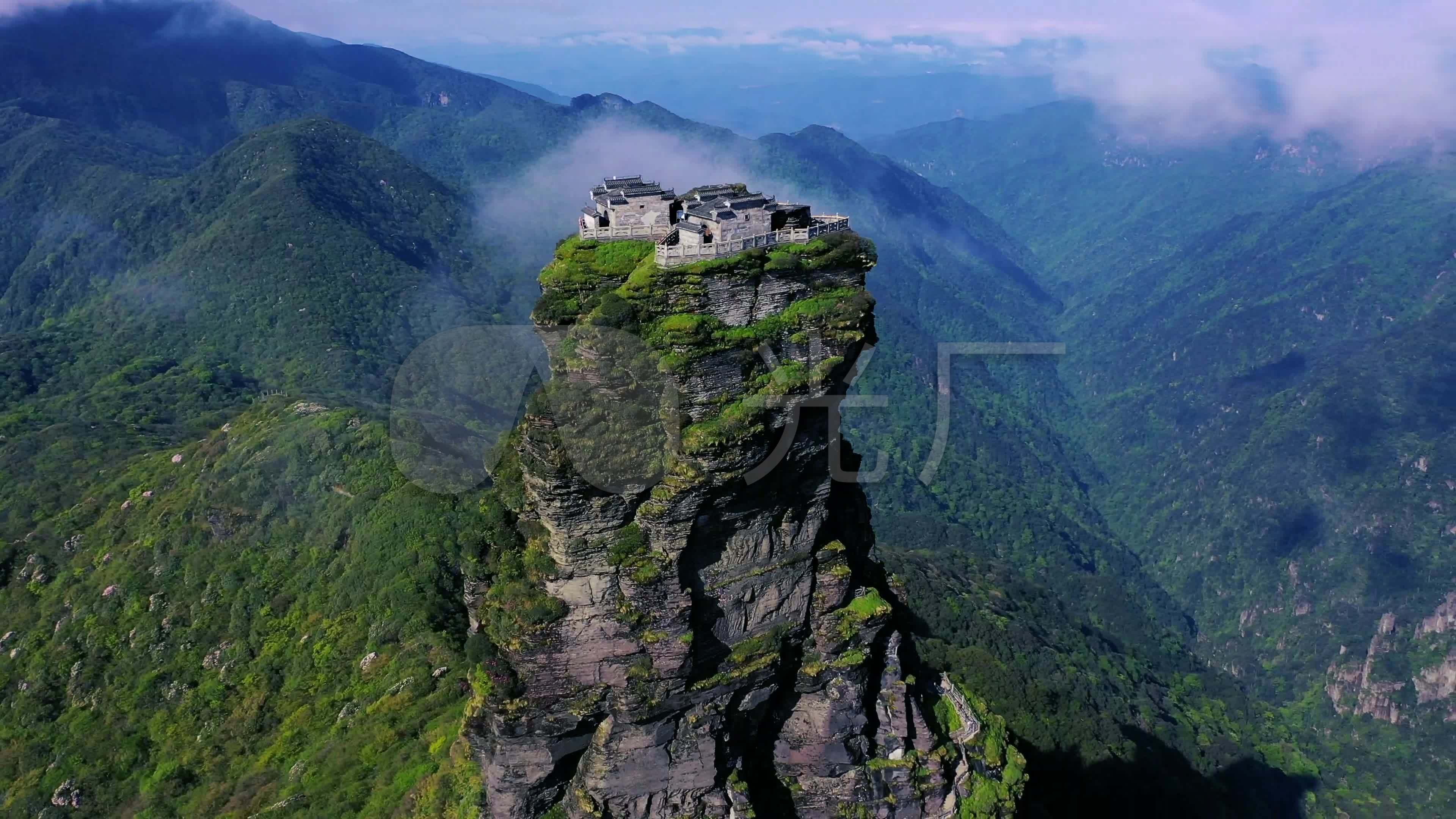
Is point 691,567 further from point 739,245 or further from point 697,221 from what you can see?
point 697,221

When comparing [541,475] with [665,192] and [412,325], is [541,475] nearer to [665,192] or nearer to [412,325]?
[665,192]

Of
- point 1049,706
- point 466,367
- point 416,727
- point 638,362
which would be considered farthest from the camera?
point 466,367

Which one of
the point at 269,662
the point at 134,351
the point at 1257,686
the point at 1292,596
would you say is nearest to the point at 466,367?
the point at 134,351

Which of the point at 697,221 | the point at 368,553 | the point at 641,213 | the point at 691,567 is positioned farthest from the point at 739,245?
the point at 368,553

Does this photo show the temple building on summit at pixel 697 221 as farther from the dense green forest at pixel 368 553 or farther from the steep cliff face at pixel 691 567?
the dense green forest at pixel 368 553

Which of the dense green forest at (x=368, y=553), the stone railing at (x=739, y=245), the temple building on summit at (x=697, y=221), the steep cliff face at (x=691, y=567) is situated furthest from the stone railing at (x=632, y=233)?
the dense green forest at (x=368, y=553)

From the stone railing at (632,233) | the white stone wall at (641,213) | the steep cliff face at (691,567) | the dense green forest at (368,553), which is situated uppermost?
the white stone wall at (641,213)
